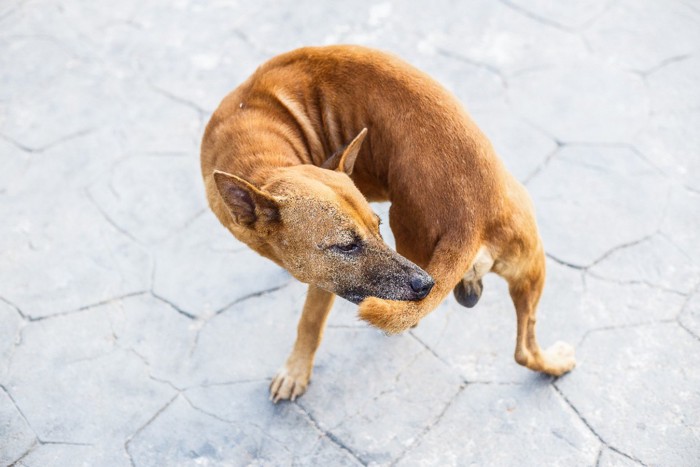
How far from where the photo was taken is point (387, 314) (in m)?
2.93

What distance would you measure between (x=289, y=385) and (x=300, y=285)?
712mm

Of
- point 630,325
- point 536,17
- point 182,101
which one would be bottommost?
point 182,101

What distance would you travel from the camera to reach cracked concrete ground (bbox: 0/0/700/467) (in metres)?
3.86

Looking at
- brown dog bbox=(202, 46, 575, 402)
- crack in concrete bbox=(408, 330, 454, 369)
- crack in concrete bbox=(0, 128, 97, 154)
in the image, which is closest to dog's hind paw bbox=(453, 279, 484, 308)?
brown dog bbox=(202, 46, 575, 402)

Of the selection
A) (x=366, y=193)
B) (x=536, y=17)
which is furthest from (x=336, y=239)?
(x=536, y=17)

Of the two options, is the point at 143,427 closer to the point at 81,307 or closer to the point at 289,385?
the point at 289,385

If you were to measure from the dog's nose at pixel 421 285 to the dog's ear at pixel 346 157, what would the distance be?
2.06 ft

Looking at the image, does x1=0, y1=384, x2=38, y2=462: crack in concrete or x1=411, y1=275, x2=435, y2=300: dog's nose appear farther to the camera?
x1=0, y1=384, x2=38, y2=462: crack in concrete

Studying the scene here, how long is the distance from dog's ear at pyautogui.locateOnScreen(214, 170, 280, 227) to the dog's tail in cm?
55

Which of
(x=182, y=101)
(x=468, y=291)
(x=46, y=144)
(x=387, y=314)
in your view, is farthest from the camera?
(x=182, y=101)

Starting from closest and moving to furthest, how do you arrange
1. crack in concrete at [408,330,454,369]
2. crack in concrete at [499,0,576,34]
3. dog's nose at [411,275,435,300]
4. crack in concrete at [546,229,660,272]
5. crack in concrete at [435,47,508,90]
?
dog's nose at [411,275,435,300] → crack in concrete at [408,330,454,369] → crack in concrete at [546,229,660,272] → crack in concrete at [435,47,508,90] → crack in concrete at [499,0,576,34]

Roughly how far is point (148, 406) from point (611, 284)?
2.71 m

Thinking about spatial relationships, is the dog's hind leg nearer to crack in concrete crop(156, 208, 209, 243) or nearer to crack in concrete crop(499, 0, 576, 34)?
crack in concrete crop(156, 208, 209, 243)

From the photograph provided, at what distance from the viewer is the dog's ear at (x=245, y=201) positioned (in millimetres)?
2961
